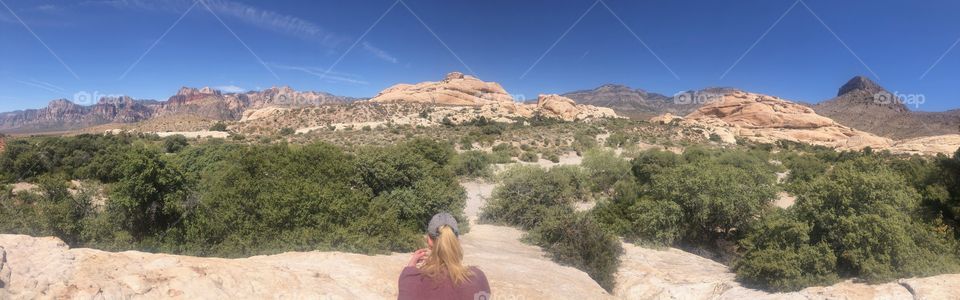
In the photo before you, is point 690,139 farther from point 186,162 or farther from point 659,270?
point 186,162

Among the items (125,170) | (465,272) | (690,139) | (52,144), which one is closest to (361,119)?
(52,144)

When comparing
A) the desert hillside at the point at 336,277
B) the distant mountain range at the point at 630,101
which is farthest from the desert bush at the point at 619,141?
the distant mountain range at the point at 630,101

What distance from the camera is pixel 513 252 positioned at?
13273mm

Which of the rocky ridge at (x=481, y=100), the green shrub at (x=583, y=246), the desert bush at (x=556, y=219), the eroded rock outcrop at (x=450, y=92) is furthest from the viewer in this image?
the eroded rock outcrop at (x=450, y=92)

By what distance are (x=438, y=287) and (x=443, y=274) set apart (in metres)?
0.09

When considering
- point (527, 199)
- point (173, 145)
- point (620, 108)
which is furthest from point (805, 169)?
point (620, 108)

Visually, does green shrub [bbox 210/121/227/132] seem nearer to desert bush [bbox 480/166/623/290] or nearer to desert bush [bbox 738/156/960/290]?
desert bush [bbox 480/166/623/290]

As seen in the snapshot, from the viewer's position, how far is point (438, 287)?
280 cm

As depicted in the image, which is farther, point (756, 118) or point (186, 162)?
point (756, 118)

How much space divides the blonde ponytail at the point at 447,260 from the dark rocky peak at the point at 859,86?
116 meters

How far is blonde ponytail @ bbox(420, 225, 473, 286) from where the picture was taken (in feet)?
9.12

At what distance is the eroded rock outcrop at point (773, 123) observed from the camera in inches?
2282

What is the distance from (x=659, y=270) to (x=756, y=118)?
66.6 metres

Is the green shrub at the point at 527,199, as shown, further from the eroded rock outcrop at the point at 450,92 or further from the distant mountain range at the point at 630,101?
the distant mountain range at the point at 630,101
